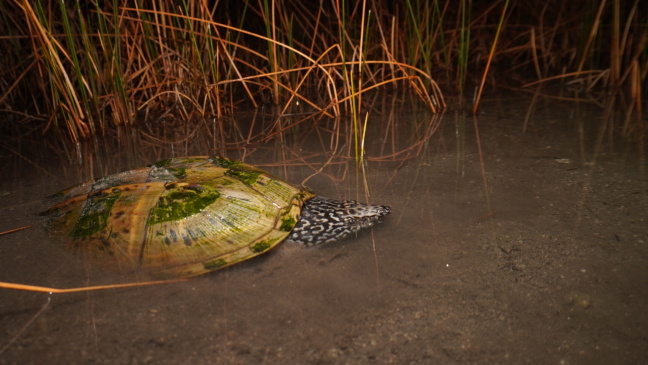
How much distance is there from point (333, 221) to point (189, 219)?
1.85 ft

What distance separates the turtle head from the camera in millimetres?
1863

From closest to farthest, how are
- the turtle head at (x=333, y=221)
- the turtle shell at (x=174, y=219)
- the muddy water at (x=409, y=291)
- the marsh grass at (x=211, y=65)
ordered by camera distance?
1. the muddy water at (x=409, y=291)
2. the turtle shell at (x=174, y=219)
3. the turtle head at (x=333, y=221)
4. the marsh grass at (x=211, y=65)

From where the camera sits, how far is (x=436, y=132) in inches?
129

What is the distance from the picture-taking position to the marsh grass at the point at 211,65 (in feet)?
10.9

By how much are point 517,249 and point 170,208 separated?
1291 millimetres

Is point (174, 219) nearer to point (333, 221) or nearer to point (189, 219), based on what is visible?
point (189, 219)

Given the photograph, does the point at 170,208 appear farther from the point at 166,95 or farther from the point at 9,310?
the point at 166,95

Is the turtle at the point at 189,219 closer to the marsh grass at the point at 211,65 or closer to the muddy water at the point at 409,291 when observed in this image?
the muddy water at the point at 409,291

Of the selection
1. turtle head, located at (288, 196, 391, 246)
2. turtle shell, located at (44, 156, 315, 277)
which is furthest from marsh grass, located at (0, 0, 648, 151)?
turtle shell, located at (44, 156, 315, 277)

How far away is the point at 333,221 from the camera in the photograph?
192cm

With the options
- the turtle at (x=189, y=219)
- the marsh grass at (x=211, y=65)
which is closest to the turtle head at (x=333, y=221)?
the turtle at (x=189, y=219)

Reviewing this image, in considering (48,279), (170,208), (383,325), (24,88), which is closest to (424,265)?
(383,325)

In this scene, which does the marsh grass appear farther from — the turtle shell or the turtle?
the turtle shell

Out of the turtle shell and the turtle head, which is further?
the turtle head
